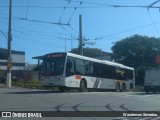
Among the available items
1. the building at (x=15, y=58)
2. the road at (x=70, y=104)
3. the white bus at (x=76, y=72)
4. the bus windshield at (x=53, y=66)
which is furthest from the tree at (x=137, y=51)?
the road at (x=70, y=104)

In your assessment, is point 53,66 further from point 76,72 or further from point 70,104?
point 70,104

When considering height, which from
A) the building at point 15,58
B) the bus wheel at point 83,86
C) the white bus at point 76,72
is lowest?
the bus wheel at point 83,86

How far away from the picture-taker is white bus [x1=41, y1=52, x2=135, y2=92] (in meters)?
28.2

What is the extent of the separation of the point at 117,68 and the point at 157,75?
13.4ft

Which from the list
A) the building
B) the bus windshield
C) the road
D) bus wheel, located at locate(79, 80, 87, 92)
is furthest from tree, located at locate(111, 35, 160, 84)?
the road

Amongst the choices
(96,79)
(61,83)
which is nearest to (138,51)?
(96,79)

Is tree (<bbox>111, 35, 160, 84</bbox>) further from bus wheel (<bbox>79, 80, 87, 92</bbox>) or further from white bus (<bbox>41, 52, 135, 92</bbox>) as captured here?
bus wheel (<bbox>79, 80, 87, 92</bbox>)

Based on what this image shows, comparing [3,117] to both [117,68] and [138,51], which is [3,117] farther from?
[138,51]

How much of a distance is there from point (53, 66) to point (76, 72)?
1.93 metres

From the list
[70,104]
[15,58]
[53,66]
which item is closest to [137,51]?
[15,58]

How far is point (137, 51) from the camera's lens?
252 feet

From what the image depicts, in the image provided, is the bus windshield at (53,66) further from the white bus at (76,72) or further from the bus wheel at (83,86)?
the bus wheel at (83,86)

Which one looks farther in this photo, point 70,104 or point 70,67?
point 70,67

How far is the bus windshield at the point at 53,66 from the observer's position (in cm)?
2822
